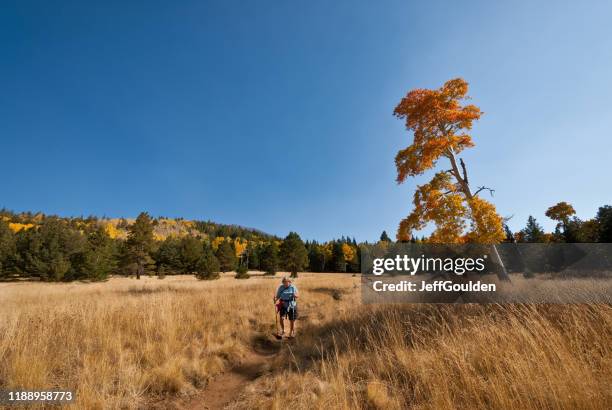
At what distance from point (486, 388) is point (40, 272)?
54.3 m

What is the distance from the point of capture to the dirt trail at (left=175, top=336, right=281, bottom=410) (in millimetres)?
4281

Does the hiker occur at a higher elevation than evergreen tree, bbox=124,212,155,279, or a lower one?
lower

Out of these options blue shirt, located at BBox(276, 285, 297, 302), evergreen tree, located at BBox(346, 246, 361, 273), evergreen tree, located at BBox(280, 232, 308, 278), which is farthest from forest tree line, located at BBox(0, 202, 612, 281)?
evergreen tree, located at BBox(346, 246, 361, 273)

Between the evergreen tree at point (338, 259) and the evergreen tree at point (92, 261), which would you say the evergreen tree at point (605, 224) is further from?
the evergreen tree at point (92, 261)

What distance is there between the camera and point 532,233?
61.0 m

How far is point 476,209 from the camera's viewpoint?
10188 mm

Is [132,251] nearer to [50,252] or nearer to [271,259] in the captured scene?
[50,252]

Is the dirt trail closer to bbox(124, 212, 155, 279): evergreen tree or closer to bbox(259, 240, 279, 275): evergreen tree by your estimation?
bbox(124, 212, 155, 279): evergreen tree

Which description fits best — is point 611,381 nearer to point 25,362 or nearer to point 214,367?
point 214,367

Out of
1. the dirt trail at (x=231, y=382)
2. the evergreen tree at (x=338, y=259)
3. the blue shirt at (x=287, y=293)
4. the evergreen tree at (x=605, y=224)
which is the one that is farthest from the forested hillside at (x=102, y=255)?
the evergreen tree at (x=605, y=224)

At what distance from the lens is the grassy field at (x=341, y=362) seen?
2.96m

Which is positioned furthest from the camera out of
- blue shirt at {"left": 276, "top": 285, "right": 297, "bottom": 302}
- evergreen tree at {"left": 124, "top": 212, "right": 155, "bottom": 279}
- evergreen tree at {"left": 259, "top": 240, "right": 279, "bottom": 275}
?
evergreen tree at {"left": 259, "top": 240, "right": 279, "bottom": 275}

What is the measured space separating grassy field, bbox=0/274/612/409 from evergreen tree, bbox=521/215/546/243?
67.6 meters

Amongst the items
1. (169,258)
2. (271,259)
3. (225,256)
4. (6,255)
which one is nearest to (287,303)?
(271,259)
